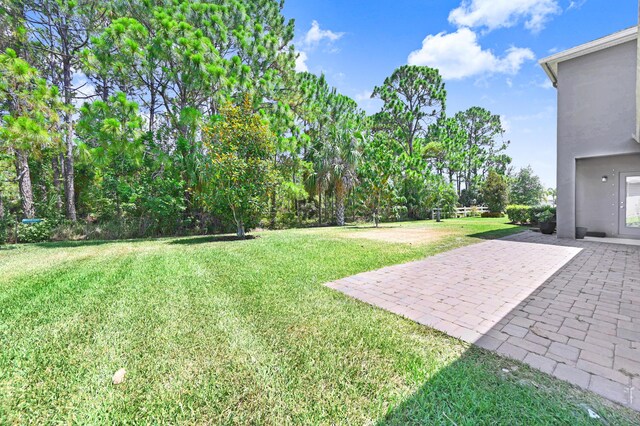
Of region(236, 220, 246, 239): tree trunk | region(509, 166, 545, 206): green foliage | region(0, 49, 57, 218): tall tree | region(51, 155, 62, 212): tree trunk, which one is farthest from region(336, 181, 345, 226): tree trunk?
region(509, 166, 545, 206): green foliage

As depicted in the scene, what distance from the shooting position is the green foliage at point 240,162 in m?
9.02

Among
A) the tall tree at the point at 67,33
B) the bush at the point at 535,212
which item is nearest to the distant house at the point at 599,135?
the bush at the point at 535,212

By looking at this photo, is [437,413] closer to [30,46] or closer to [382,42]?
[382,42]

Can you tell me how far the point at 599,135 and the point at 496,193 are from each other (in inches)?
620

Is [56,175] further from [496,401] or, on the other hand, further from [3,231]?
[496,401]

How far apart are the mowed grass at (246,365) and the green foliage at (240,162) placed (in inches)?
214

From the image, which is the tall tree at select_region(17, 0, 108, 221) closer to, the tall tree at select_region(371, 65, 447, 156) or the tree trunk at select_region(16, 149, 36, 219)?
the tree trunk at select_region(16, 149, 36, 219)

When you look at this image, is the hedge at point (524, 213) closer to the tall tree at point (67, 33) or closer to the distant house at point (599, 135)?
the distant house at point (599, 135)

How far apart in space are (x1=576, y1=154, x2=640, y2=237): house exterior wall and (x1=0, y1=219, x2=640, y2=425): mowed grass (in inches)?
426

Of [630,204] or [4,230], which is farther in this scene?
[4,230]

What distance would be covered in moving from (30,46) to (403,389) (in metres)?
16.7

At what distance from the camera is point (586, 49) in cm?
816

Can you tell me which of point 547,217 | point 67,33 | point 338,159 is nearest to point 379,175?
point 338,159

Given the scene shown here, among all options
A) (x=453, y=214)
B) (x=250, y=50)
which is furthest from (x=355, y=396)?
(x=453, y=214)
